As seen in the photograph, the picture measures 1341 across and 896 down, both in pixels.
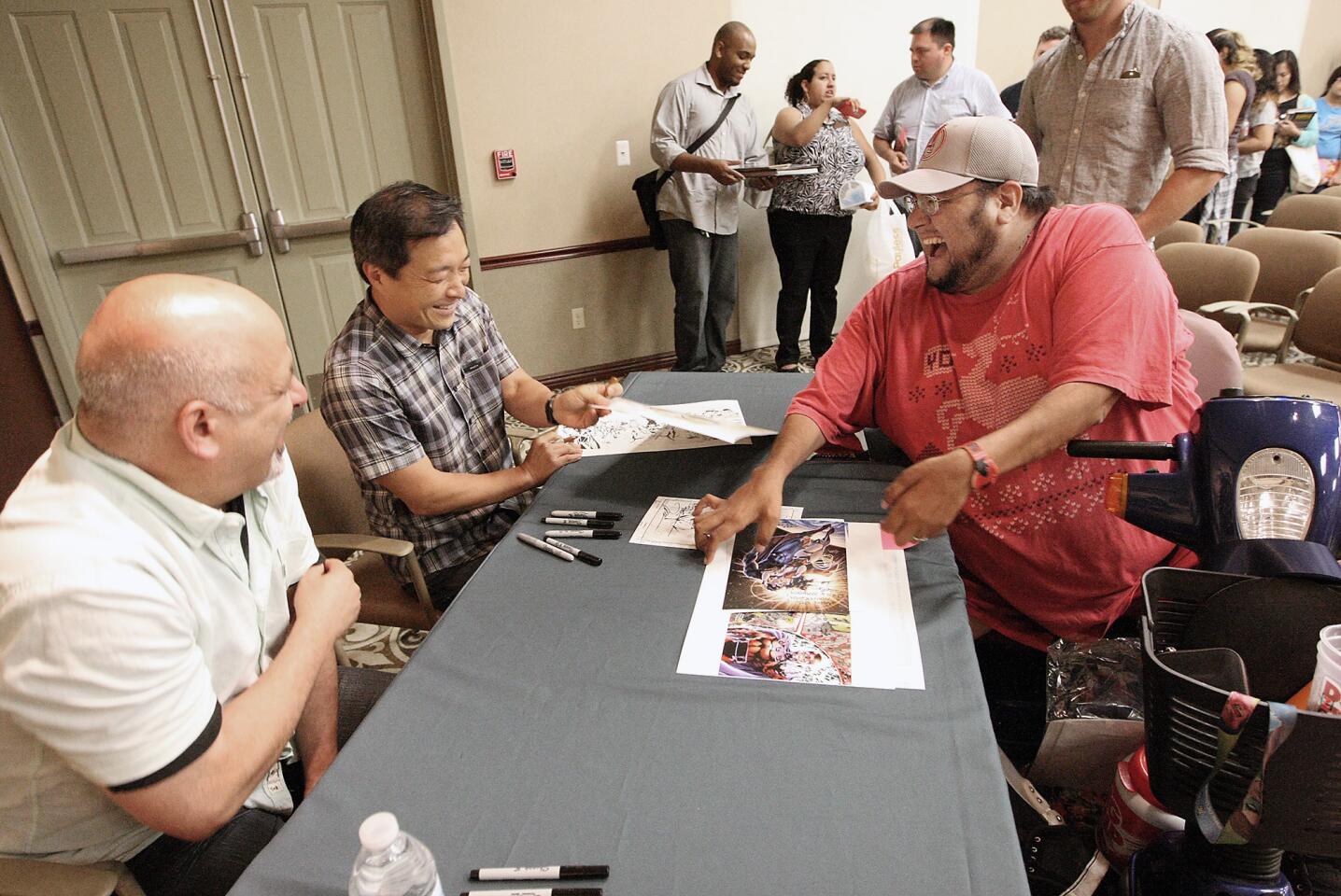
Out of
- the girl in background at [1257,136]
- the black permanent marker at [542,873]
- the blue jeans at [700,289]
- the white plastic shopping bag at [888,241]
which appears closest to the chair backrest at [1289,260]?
the white plastic shopping bag at [888,241]

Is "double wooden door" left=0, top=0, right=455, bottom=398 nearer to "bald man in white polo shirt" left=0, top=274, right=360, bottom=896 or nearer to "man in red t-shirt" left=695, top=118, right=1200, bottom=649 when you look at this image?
"man in red t-shirt" left=695, top=118, right=1200, bottom=649

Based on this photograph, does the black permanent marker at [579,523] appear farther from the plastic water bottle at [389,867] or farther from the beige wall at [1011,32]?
the beige wall at [1011,32]

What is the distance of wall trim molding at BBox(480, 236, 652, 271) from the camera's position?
4.00 metres

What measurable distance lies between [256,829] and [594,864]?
23.5 inches

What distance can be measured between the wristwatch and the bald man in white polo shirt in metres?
0.97

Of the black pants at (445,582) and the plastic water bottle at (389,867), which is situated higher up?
the plastic water bottle at (389,867)

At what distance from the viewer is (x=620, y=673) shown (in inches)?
39.5

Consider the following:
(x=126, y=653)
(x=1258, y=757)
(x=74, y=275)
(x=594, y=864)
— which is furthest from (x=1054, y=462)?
(x=74, y=275)

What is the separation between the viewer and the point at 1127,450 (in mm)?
1080

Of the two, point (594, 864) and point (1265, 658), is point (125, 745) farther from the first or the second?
point (1265, 658)

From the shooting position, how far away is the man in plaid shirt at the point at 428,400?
5.01 ft

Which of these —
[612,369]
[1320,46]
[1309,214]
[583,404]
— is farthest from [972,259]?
[1320,46]

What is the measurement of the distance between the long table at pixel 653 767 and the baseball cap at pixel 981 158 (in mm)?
720

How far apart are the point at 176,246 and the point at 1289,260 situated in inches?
180
